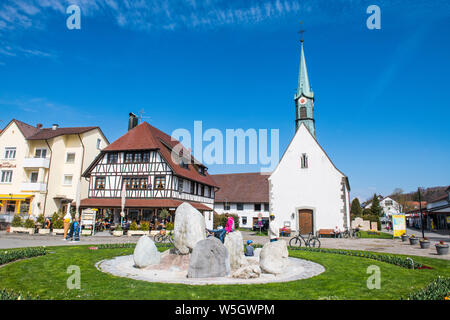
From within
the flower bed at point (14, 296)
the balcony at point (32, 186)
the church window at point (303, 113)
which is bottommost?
the flower bed at point (14, 296)

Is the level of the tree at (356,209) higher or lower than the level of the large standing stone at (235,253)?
higher

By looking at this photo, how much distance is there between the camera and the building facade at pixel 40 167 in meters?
35.4

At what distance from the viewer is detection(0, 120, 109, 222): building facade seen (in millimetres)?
35438

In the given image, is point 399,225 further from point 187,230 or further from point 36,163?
point 36,163

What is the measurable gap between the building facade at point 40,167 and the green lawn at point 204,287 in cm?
2917

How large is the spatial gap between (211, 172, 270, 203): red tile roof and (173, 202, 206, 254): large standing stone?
125ft

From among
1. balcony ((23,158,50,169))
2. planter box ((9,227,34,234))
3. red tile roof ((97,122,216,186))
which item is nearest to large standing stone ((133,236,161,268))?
red tile roof ((97,122,216,186))

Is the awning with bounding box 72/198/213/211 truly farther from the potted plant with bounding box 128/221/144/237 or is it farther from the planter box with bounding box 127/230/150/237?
the planter box with bounding box 127/230/150/237

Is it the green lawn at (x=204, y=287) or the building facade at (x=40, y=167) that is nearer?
the green lawn at (x=204, y=287)

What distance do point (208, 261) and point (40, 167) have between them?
35.5 meters

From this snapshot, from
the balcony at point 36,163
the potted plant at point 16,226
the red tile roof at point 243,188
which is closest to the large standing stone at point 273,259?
the potted plant at point 16,226

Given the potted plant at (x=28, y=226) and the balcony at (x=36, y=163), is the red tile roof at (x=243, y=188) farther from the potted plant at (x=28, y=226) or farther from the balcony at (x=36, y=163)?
the potted plant at (x=28, y=226)

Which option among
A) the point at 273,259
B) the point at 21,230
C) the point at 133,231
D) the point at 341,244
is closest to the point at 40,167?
the point at 21,230
